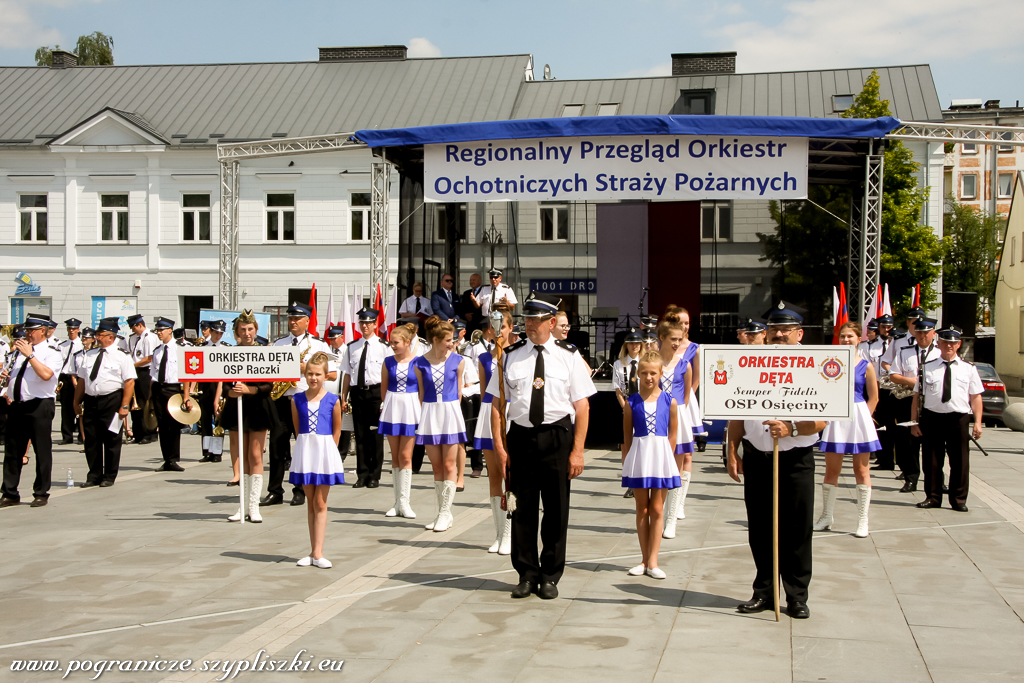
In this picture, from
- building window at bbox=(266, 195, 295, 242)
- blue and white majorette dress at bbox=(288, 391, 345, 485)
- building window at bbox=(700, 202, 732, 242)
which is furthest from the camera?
building window at bbox=(266, 195, 295, 242)

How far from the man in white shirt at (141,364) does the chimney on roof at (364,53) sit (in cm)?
2463

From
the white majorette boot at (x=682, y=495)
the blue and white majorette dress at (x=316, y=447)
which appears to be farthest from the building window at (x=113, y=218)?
the white majorette boot at (x=682, y=495)

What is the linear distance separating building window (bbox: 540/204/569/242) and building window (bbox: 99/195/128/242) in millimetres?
19910

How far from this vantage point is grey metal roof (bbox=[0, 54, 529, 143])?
112ft

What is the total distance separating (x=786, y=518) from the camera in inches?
225

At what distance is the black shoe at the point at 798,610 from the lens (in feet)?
18.3

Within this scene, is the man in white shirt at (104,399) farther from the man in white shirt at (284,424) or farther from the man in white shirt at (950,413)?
the man in white shirt at (950,413)

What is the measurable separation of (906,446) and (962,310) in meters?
21.8

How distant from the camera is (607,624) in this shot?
216 inches

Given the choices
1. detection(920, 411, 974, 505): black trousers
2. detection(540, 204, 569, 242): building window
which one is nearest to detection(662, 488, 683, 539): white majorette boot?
detection(920, 411, 974, 505): black trousers

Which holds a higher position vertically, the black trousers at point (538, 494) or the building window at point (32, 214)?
the building window at point (32, 214)

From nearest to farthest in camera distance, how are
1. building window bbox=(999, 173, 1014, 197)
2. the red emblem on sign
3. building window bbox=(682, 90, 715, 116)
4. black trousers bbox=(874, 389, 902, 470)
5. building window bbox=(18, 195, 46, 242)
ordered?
the red emblem on sign < black trousers bbox=(874, 389, 902, 470) < building window bbox=(18, 195, 46, 242) < building window bbox=(682, 90, 715, 116) < building window bbox=(999, 173, 1014, 197)

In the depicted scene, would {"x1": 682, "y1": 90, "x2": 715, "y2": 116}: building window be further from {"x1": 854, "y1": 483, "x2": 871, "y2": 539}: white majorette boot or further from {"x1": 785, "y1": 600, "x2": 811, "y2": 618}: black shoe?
{"x1": 785, "y1": 600, "x2": 811, "y2": 618}: black shoe

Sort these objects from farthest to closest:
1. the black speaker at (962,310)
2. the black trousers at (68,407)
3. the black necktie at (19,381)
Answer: the black speaker at (962,310) < the black trousers at (68,407) < the black necktie at (19,381)
